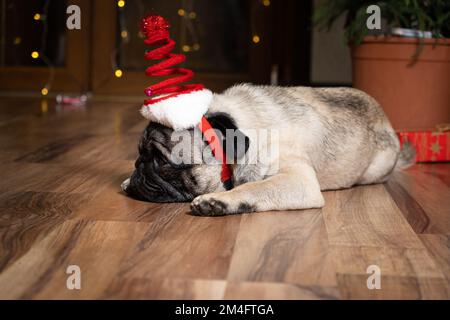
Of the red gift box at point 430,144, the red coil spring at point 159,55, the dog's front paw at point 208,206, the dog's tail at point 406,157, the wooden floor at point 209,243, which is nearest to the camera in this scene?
the wooden floor at point 209,243

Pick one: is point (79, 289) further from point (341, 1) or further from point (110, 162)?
point (341, 1)

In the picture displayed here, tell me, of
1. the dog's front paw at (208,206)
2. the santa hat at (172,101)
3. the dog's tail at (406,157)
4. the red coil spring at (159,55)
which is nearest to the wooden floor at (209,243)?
the dog's front paw at (208,206)

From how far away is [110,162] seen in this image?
3234 mm

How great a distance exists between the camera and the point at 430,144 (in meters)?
3.40

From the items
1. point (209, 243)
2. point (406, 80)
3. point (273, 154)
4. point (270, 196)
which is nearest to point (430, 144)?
point (406, 80)

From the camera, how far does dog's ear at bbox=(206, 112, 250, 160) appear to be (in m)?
2.29

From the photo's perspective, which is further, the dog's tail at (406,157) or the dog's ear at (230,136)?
the dog's tail at (406,157)

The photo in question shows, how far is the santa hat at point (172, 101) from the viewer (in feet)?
7.52

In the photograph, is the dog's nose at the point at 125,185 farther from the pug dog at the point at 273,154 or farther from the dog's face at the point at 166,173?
the dog's face at the point at 166,173

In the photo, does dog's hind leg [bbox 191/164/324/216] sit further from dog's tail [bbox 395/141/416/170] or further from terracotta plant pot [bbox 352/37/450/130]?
terracotta plant pot [bbox 352/37/450/130]

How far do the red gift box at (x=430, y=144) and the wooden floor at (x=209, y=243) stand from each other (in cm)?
29

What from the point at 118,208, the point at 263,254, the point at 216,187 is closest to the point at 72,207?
the point at 118,208

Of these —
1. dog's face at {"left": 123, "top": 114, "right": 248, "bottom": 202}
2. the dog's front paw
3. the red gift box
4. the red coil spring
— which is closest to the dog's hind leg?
the dog's front paw
